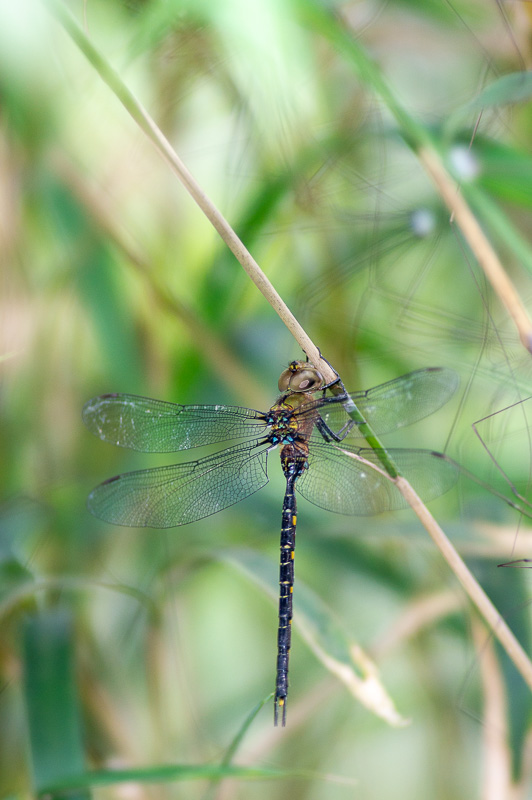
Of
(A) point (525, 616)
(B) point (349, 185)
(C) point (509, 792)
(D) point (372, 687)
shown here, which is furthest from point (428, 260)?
(C) point (509, 792)

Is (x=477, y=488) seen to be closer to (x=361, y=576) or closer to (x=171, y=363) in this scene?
(x=361, y=576)

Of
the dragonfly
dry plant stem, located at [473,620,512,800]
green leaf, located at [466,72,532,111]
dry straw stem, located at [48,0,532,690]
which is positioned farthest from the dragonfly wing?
green leaf, located at [466,72,532,111]

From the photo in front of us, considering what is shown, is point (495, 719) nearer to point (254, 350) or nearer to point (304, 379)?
point (304, 379)

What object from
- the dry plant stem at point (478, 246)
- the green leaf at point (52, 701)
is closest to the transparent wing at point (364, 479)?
the dry plant stem at point (478, 246)

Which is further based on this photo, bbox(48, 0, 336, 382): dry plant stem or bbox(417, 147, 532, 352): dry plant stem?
bbox(417, 147, 532, 352): dry plant stem

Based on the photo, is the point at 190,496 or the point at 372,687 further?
the point at 190,496

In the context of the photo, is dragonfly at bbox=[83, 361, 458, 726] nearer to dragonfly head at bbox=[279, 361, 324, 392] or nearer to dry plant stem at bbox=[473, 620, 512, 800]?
dragonfly head at bbox=[279, 361, 324, 392]
